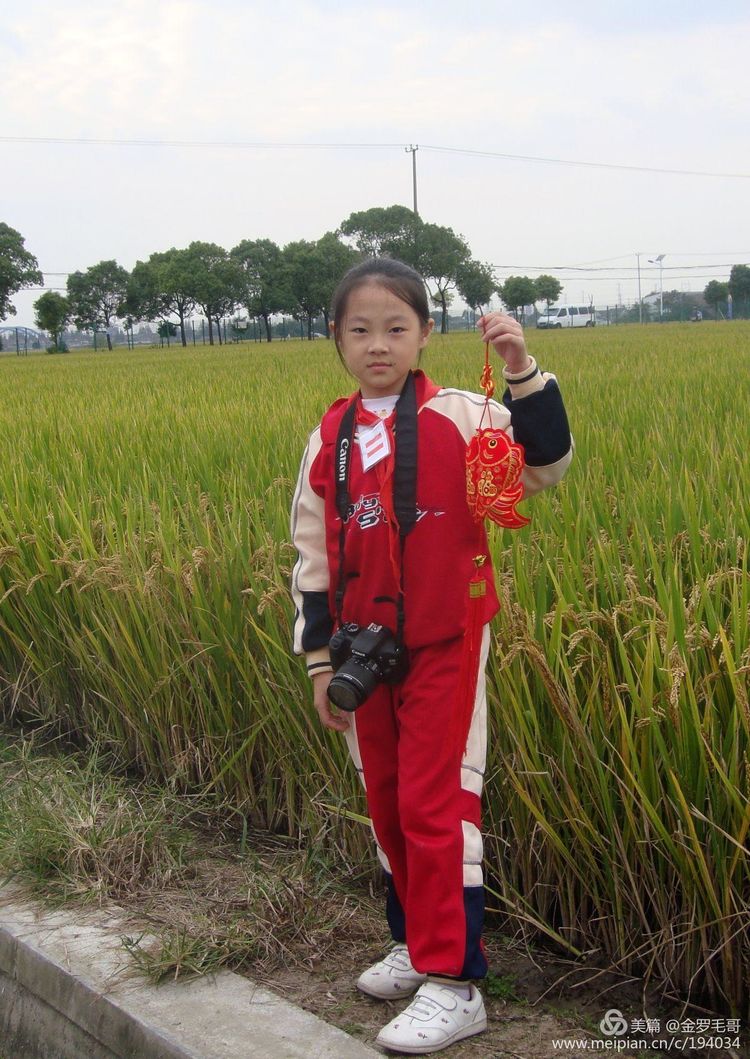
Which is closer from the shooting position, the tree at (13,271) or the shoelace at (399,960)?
the shoelace at (399,960)

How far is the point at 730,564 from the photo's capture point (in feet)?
6.96

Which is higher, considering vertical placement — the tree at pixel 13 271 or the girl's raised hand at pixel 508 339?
the tree at pixel 13 271

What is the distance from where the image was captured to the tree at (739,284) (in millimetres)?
63688

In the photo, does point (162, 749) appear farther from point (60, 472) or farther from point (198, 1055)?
point (60, 472)

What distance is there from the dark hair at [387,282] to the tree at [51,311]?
179 feet

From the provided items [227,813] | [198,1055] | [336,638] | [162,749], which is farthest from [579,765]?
[162,749]

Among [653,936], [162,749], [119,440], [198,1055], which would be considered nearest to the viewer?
[198,1055]

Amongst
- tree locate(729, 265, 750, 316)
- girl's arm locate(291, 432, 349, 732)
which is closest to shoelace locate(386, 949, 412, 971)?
girl's arm locate(291, 432, 349, 732)

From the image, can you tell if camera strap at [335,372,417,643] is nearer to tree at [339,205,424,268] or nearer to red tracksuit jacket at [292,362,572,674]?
red tracksuit jacket at [292,362,572,674]

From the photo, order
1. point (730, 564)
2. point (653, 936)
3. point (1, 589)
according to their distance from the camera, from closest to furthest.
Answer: point (653, 936) → point (730, 564) → point (1, 589)

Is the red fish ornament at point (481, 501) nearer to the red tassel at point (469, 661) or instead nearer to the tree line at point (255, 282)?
the red tassel at point (469, 661)

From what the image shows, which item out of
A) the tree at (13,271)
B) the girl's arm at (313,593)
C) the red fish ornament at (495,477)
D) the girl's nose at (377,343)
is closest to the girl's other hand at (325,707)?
the girl's arm at (313,593)

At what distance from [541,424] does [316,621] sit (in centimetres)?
45

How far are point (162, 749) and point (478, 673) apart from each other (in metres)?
1.19
